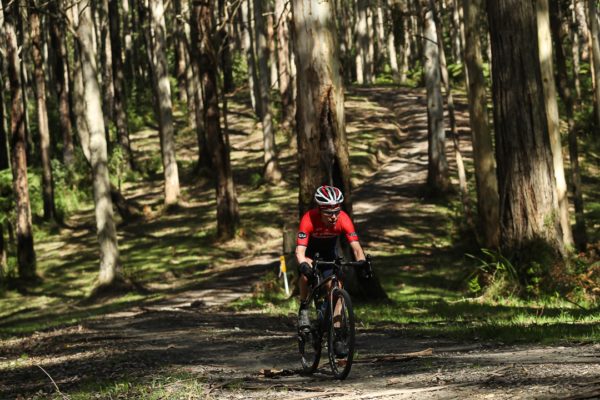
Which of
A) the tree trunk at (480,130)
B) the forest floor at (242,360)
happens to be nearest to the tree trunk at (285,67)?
Answer: the forest floor at (242,360)

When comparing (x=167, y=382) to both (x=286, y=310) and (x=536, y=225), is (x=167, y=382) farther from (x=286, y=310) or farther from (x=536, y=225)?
(x=536, y=225)

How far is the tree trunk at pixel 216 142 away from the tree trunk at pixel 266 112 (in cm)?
526

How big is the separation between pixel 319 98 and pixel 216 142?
1259 centimetres

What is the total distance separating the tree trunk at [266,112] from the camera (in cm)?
3262

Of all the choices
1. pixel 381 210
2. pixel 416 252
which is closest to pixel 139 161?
pixel 381 210

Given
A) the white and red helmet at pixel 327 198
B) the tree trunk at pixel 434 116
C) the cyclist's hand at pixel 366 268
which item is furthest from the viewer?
the tree trunk at pixel 434 116

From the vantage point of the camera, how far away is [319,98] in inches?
577

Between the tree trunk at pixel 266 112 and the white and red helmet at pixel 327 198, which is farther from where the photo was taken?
the tree trunk at pixel 266 112

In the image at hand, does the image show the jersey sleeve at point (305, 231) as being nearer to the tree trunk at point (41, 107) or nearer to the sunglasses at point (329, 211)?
the sunglasses at point (329, 211)

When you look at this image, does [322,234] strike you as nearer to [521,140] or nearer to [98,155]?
[521,140]

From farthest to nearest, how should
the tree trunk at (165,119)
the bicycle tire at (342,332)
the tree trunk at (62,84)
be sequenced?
the tree trunk at (62,84) < the tree trunk at (165,119) < the bicycle tire at (342,332)

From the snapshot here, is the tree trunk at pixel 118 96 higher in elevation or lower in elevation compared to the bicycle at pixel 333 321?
higher

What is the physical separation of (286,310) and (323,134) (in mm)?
3232

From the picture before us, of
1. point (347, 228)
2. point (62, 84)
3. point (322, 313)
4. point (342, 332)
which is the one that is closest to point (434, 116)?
point (62, 84)
